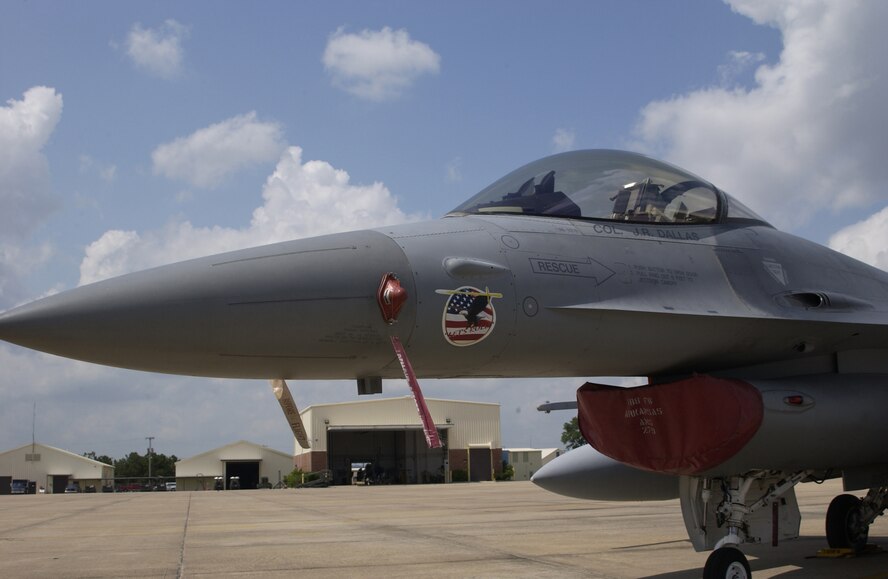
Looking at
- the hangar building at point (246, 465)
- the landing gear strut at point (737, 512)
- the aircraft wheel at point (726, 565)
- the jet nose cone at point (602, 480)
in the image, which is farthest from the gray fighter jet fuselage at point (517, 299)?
the hangar building at point (246, 465)

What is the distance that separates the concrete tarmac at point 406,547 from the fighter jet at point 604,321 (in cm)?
190

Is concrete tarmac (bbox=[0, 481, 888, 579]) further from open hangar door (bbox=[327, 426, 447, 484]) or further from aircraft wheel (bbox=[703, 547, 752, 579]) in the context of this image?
open hangar door (bbox=[327, 426, 447, 484])

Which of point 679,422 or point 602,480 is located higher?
point 679,422

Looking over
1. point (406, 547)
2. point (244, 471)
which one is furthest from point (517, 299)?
point (244, 471)

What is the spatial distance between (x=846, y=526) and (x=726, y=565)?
12.0 ft

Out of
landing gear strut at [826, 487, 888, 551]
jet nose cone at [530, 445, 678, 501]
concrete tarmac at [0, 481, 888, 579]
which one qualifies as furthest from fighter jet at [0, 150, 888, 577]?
concrete tarmac at [0, 481, 888, 579]

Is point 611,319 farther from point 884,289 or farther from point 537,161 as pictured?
point 884,289

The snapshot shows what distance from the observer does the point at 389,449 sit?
60.2m

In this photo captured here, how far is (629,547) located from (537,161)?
5234 millimetres

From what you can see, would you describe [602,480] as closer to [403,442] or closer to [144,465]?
[403,442]

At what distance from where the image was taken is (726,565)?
5523mm

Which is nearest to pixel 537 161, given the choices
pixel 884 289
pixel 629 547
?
pixel 884 289

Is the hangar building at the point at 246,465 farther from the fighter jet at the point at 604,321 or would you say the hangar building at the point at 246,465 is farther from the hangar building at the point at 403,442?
the fighter jet at the point at 604,321

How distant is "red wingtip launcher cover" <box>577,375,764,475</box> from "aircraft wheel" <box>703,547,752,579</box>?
21.0 inches
